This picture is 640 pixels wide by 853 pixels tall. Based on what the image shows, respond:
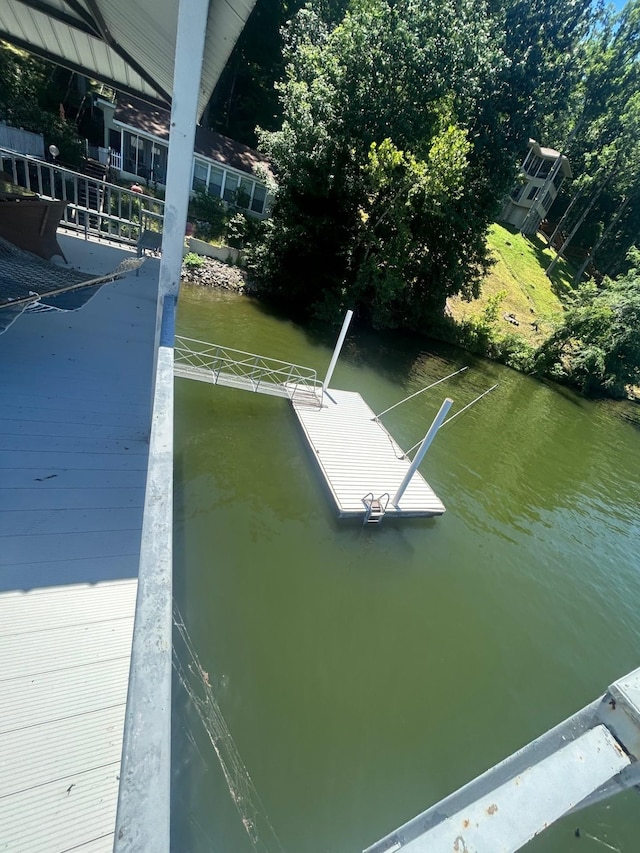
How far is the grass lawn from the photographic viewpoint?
76.5 feet

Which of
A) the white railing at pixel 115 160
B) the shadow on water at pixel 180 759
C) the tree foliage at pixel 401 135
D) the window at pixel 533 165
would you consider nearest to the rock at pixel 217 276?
the tree foliage at pixel 401 135

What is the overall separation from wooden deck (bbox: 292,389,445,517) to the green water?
432 mm

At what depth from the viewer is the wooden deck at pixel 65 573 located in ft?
7.79

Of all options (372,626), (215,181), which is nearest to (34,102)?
(215,181)

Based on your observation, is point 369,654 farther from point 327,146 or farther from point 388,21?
point 388,21

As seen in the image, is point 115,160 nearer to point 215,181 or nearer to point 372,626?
point 215,181

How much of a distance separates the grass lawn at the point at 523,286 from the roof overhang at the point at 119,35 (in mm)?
19228

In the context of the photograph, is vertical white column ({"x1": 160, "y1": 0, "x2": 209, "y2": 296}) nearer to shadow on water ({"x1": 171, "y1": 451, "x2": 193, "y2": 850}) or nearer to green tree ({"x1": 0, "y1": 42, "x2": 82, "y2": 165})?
shadow on water ({"x1": 171, "y1": 451, "x2": 193, "y2": 850})

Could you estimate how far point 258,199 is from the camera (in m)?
20.9

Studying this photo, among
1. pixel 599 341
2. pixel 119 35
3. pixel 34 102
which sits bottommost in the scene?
pixel 599 341

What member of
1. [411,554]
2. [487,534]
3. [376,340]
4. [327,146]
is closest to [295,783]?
[411,554]

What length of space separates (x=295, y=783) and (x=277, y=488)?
4821mm

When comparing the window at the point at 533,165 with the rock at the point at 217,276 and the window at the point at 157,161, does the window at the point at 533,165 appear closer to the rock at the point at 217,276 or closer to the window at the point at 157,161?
the window at the point at 157,161

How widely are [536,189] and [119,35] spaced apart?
41108 millimetres
